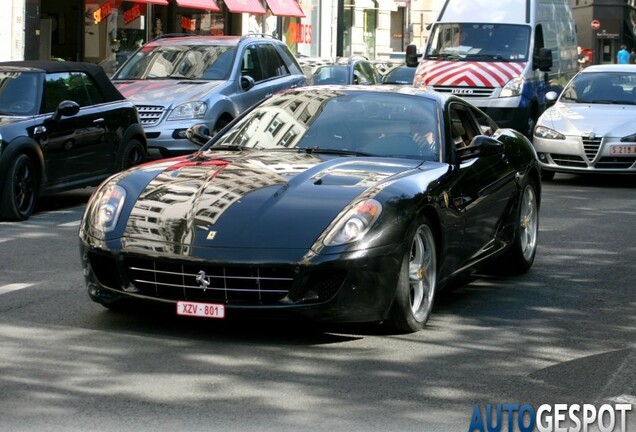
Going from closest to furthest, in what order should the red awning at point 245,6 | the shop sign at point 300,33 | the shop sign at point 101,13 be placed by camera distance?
the shop sign at point 101,13, the red awning at point 245,6, the shop sign at point 300,33

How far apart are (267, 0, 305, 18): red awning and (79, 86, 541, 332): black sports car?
102 ft

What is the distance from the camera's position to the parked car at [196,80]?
17.0 m

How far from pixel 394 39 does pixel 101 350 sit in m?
47.2

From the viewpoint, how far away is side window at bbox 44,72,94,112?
46.2ft

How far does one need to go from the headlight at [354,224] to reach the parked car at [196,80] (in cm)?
954

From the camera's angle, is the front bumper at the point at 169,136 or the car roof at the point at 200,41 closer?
the front bumper at the point at 169,136

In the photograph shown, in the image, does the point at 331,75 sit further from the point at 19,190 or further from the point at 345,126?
the point at 345,126

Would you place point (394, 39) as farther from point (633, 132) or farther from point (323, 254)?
point (323, 254)

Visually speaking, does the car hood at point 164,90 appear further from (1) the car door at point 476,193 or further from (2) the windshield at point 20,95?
(1) the car door at point 476,193

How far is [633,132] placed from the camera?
1766cm

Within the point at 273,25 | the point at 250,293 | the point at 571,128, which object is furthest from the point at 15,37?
the point at 250,293

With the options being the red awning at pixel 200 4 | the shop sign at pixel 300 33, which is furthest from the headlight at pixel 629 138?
the shop sign at pixel 300 33

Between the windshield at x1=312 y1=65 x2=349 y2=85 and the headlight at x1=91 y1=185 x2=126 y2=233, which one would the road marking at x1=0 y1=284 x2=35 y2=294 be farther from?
the windshield at x1=312 y1=65 x2=349 y2=85

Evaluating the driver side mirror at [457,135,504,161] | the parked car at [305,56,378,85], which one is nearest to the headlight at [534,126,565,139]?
the parked car at [305,56,378,85]
